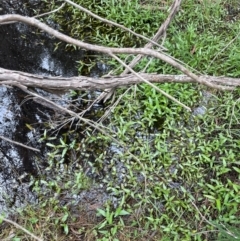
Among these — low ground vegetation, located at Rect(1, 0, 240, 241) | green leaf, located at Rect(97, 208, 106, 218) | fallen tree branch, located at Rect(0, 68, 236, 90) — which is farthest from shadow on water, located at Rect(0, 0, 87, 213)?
fallen tree branch, located at Rect(0, 68, 236, 90)

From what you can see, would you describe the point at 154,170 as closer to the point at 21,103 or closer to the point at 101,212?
the point at 101,212

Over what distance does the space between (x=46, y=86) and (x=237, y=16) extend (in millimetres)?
1908

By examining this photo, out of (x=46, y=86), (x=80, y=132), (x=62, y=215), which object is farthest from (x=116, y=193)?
(x=46, y=86)

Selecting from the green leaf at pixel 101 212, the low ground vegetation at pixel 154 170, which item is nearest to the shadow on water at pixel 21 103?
the low ground vegetation at pixel 154 170

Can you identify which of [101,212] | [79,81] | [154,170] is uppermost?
[79,81]

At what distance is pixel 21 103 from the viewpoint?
233cm

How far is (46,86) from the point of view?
155 centimetres

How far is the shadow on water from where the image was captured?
2.07 metres

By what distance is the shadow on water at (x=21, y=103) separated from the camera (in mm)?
2070

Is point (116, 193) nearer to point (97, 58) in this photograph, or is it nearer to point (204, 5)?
point (97, 58)

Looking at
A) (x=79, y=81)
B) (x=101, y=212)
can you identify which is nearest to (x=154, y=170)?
(x=101, y=212)

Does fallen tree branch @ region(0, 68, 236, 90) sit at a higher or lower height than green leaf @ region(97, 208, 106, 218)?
higher

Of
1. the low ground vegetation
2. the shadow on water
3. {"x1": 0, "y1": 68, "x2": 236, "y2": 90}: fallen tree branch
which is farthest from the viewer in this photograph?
the shadow on water

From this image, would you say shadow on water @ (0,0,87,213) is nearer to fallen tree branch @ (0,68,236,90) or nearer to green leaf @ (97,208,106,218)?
green leaf @ (97,208,106,218)
